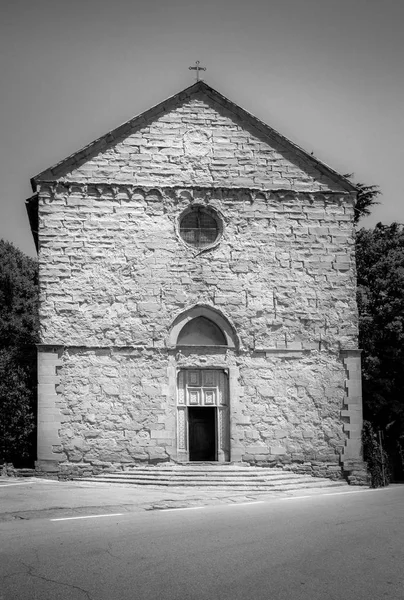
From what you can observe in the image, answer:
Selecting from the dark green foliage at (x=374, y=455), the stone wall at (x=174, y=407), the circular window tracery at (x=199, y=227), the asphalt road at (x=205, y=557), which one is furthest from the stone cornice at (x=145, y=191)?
the asphalt road at (x=205, y=557)

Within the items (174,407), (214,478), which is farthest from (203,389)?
(214,478)

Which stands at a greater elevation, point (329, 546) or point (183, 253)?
point (183, 253)

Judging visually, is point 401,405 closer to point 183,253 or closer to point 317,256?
point 317,256

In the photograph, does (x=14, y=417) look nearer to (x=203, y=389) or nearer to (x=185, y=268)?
(x=203, y=389)

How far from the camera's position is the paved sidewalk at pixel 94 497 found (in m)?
14.0

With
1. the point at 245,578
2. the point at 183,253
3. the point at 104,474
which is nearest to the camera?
the point at 245,578

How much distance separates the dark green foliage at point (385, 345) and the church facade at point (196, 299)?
279 cm

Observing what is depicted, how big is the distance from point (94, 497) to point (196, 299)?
7.42 metres

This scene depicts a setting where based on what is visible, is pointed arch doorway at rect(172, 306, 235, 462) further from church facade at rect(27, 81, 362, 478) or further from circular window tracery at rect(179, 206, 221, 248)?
circular window tracery at rect(179, 206, 221, 248)

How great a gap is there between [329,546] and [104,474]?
11.6m

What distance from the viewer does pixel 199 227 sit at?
2280cm

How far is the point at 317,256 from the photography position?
22.9m

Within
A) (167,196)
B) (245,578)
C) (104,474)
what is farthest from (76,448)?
(245,578)

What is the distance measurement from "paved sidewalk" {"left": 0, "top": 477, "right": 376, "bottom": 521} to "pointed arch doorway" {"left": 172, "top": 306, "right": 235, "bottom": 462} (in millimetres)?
2757
